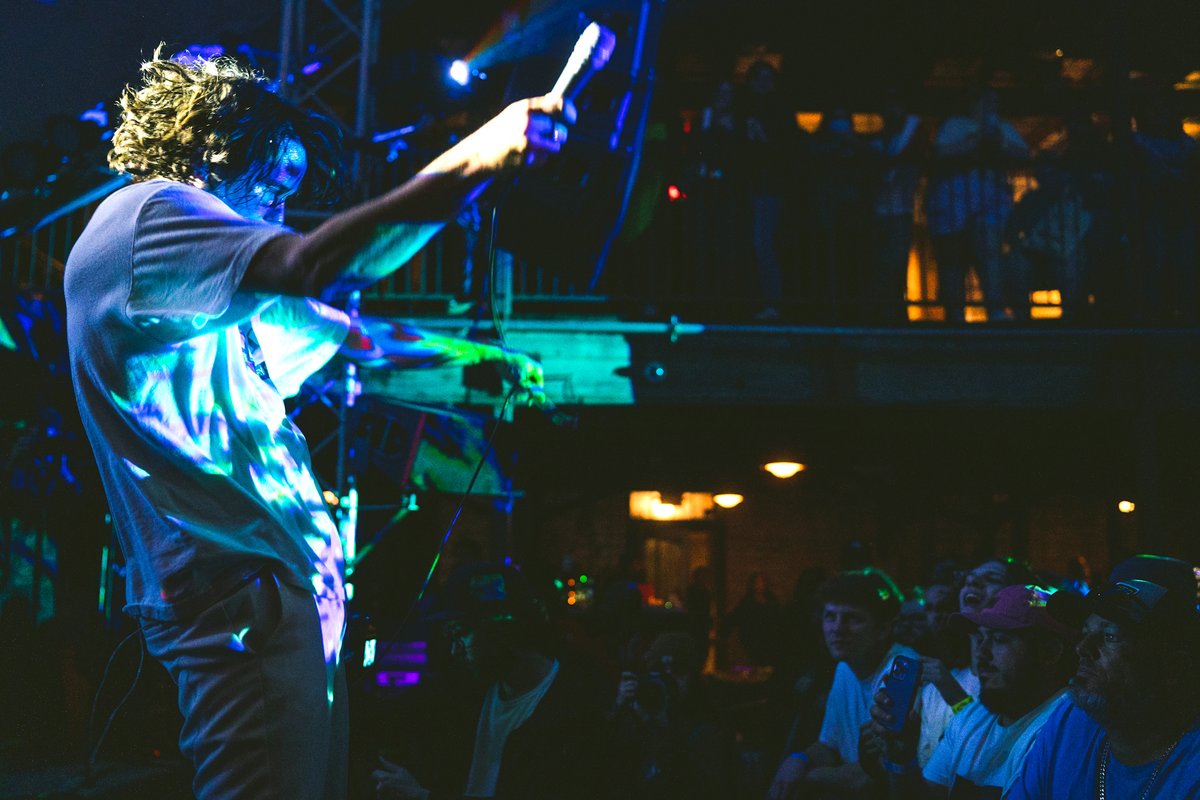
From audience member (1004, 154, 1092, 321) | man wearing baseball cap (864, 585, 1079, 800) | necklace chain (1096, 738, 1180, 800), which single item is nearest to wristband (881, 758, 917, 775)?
man wearing baseball cap (864, 585, 1079, 800)

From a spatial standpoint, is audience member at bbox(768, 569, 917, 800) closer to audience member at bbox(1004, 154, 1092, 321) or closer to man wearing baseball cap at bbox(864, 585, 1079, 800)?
man wearing baseball cap at bbox(864, 585, 1079, 800)

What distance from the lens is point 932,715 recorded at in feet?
13.3

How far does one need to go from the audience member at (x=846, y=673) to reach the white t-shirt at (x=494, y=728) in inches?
49.6

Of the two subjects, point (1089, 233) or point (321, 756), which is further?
point (1089, 233)

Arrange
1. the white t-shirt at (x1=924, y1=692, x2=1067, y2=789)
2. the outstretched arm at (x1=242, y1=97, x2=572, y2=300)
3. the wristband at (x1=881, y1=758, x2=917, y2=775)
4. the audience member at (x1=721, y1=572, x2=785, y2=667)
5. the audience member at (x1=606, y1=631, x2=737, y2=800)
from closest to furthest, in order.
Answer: the outstretched arm at (x1=242, y1=97, x2=572, y2=300), the white t-shirt at (x1=924, y1=692, x2=1067, y2=789), the wristband at (x1=881, y1=758, x2=917, y2=775), the audience member at (x1=606, y1=631, x2=737, y2=800), the audience member at (x1=721, y1=572, x2=785, y2=667)

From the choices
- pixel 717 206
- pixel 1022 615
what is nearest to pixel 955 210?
pixel 717 206

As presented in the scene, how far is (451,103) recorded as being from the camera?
8953 millimetres

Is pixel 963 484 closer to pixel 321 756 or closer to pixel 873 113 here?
pixel 873 113

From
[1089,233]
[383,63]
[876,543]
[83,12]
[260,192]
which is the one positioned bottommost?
[876,543]

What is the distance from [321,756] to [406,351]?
47.5 inches

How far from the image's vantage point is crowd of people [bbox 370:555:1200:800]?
2.57 metres

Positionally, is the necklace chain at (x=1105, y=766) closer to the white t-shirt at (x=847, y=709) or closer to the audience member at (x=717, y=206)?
the white t-shirt at (x=847, y=709)

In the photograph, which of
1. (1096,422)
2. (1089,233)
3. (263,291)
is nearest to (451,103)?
(1089,233)

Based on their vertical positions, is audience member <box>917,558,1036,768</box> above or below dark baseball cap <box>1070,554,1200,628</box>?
below
